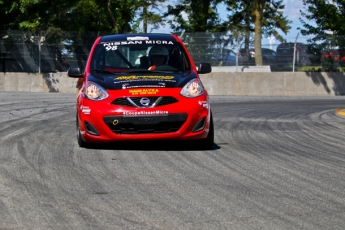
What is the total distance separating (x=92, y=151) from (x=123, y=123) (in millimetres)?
532

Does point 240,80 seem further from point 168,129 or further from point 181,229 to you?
point 181,229

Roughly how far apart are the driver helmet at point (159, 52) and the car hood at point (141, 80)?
20.7 inches

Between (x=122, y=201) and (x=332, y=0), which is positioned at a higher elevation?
(x=332, y=0)

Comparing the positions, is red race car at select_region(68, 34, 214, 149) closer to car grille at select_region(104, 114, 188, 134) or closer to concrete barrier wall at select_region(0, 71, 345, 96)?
car grille at select_region(104, 114, 188, 134)

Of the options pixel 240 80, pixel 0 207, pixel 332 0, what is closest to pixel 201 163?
pixel 0 207

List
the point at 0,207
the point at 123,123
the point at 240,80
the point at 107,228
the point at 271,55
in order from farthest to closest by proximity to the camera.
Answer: the point at 271,55 < the point at 240,80 < the point at 123,123 < the point at 0,207 < the point at 107,228

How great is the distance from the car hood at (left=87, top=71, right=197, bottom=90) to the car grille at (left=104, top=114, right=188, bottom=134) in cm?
41

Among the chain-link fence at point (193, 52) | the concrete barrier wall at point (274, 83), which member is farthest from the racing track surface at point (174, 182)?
the chain-link fence at point (193, 52)

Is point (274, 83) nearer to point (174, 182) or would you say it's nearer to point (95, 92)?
point (95, 92)

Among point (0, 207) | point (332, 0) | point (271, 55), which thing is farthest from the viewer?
point (332, 0)

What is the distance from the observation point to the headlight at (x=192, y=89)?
31.0 ft

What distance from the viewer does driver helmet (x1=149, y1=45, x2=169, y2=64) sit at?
10.6 meters

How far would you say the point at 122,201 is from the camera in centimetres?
605

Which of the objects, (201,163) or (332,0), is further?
(332,0)
